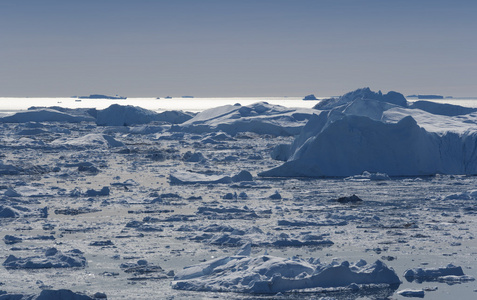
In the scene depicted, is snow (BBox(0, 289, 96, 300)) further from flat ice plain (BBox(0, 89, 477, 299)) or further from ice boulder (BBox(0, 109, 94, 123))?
ice boulder (BBox(0, 109, 94, 123))

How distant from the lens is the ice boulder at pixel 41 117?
46.1 meters

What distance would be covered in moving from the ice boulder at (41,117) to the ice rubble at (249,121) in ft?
37.8

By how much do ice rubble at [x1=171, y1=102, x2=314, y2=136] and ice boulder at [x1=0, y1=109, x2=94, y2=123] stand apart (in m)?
11.5

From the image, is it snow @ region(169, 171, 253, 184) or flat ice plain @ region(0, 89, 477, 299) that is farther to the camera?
snow @ region(169, 171, 253, 184)

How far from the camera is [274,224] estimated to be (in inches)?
479

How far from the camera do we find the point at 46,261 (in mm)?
9172

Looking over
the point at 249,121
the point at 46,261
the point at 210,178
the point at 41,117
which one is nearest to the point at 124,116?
the point at 41,117

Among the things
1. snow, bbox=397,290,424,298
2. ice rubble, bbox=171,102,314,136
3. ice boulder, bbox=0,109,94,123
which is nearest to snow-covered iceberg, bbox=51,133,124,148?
ice rubble, bbox=171,102,314,136

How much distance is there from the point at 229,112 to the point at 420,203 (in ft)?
→ 85.3

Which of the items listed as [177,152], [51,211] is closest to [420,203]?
[51,211]

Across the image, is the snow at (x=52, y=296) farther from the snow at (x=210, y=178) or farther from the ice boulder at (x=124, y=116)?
the ice boulder at (x=124, y=116)

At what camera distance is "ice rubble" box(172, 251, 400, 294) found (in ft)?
26.3

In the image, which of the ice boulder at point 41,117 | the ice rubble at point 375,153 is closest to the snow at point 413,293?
the ice rubble at point 375,153

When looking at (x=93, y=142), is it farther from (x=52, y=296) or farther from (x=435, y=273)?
(x=52, y=296)
